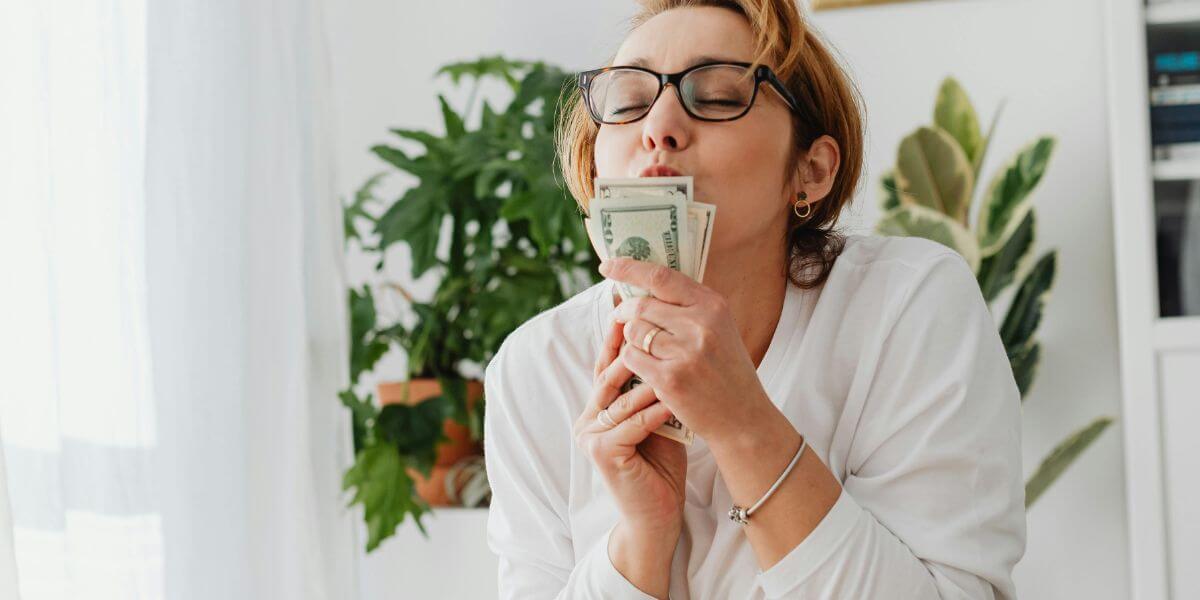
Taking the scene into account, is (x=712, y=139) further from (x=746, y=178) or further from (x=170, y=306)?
(x=170, y=306)

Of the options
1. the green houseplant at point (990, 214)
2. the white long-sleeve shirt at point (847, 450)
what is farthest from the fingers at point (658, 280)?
the green houseplant at point (990, 214)

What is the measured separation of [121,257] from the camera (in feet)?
4.89

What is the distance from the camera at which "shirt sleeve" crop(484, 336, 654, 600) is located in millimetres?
1209

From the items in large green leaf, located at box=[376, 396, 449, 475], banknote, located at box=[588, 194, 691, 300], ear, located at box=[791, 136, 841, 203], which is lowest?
large green leaf, located at box=[376, 396, 449, 475]

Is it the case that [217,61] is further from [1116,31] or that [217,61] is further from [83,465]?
[1116,31]

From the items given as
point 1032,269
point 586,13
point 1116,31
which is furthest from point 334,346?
point 1116,31

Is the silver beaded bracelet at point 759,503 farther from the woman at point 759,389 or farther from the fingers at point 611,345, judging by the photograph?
the fingers at point 611,345

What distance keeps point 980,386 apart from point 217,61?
1.34 m

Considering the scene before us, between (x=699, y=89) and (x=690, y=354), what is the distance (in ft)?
0.91

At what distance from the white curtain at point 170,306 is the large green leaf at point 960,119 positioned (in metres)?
1.29

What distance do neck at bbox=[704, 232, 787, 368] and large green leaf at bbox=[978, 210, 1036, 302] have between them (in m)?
1.19

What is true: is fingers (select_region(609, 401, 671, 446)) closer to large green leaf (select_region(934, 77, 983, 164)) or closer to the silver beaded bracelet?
the silver beaded bracelet

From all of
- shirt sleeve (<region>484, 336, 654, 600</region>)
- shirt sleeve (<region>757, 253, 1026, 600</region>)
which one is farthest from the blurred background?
shirt sleeve (<region>757, 253, 1026, 600</region>)

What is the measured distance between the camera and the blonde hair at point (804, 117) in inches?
43.0
